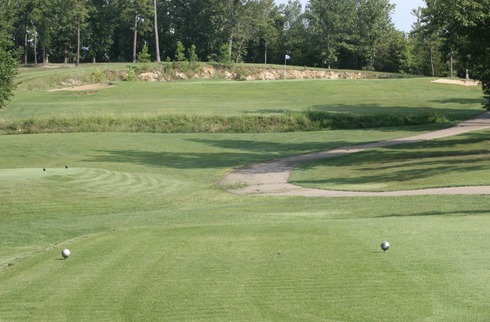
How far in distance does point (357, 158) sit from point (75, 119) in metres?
22.4

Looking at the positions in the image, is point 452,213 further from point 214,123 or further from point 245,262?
point 214,123

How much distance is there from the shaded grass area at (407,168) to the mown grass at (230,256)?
1968mm

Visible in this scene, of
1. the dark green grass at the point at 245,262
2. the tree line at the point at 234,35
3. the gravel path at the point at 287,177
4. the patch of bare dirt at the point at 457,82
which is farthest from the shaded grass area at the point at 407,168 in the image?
the tree line at the point at 234,35

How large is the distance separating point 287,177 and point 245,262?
74.5ft

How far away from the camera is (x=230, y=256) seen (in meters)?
11.2

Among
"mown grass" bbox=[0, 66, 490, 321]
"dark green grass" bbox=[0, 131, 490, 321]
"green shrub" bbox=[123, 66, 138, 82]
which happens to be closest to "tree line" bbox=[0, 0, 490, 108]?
"green shrub" bbox=[123, 66, 138, 82]

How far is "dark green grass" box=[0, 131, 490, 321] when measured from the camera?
27.1 feet

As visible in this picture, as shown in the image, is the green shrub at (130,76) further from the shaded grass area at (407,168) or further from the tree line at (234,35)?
the shaded grass area at (407,168)

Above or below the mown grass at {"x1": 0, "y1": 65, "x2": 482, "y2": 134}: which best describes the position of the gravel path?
below

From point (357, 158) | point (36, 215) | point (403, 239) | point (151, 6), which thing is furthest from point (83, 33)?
point (403, 239)

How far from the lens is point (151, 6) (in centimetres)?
10356

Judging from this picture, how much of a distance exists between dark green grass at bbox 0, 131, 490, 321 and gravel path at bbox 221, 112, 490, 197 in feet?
7.46

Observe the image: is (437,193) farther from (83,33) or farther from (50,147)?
(83,33)

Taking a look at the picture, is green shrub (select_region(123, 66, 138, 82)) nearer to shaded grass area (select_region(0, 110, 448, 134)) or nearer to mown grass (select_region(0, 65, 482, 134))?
mown grass (select_region(0, 65, 482, 134))
